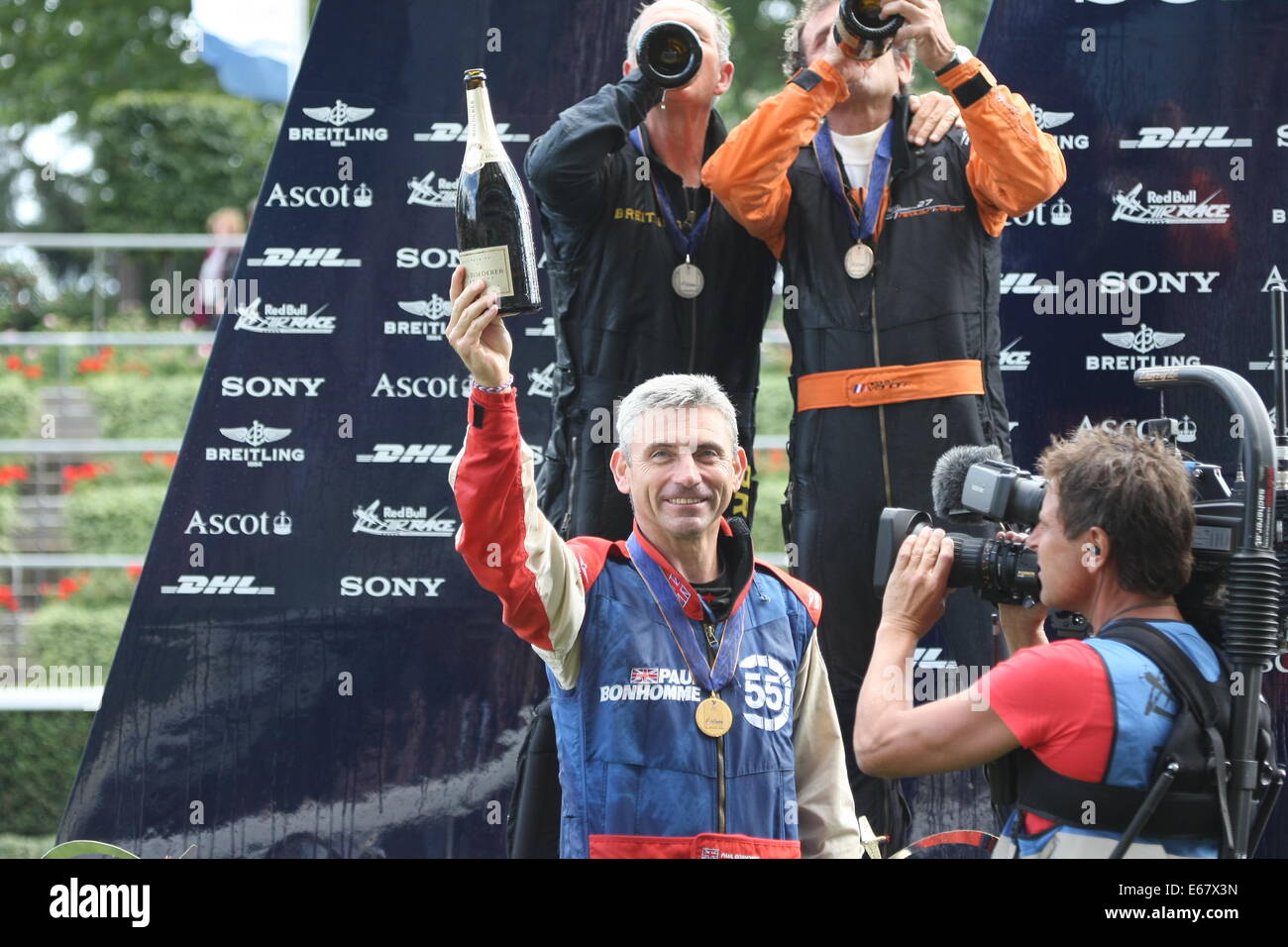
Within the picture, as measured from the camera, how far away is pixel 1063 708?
266 centimetres

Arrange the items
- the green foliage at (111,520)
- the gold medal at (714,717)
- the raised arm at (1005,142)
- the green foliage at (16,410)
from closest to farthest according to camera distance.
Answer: the gold medal at (714,717), the raised arm at (1005,142), the green foliage at (111,520), the green foliage at (16,410)

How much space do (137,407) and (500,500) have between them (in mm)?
6033

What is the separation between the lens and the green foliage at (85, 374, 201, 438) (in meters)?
8.41

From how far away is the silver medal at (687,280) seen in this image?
4.06 meters

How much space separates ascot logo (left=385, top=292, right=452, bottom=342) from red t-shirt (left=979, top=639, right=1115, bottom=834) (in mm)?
2527

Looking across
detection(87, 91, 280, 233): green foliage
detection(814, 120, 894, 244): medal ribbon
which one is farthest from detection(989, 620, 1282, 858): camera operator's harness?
detection(87, 91, 280, 233): green foliage

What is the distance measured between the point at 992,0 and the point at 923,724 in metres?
2.76

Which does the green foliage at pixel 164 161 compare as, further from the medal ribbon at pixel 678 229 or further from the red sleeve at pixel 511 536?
the red sleeve at pixel 511 536

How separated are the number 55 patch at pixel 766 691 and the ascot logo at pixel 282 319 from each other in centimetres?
216

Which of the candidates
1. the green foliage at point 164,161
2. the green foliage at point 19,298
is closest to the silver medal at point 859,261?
the green foliage at point 19,298

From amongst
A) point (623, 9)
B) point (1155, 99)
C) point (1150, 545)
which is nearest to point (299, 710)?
point (623, 9)

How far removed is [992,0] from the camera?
466 cm

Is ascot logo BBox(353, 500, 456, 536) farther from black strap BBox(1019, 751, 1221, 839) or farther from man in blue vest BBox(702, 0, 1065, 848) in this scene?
black strap BBox(1019, 751, 1221, 839)
